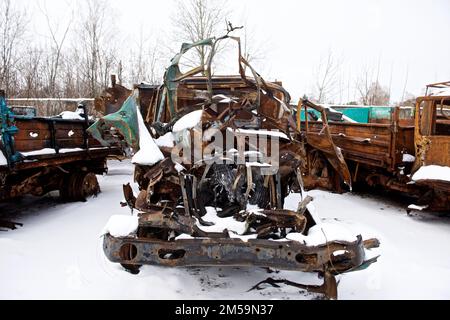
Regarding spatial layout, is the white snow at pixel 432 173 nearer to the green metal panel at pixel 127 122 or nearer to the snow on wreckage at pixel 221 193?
the snow on wreckage at pixel 221 193

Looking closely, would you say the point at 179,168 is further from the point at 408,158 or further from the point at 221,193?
the point at 408,158

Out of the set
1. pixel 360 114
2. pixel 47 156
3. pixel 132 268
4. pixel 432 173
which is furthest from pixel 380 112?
pixel 132 268

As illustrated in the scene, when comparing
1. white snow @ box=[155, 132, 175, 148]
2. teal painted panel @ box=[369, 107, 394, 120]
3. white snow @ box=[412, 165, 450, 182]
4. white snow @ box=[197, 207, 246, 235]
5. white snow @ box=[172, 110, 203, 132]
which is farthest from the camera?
teal painted panel @ box=[369, 107, 394, 120]

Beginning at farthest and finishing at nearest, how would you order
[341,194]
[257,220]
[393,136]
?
[341,194] → [393,136] → [257,220]

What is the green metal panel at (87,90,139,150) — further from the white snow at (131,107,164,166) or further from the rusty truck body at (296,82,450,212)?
the rusty truck body at (296,82,450,212)

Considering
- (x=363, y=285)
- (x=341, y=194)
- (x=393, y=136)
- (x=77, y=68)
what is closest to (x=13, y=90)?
(x=77, y=68)

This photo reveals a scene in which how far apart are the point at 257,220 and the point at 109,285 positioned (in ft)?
5.13

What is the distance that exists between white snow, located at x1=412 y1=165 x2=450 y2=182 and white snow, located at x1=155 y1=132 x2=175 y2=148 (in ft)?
14.0

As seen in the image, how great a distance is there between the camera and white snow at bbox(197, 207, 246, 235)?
10.4 ft

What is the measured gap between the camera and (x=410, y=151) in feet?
20.8

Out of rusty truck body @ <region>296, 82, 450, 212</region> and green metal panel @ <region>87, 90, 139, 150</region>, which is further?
rusty truck body @ <region>296, 82, 450, 212</region>

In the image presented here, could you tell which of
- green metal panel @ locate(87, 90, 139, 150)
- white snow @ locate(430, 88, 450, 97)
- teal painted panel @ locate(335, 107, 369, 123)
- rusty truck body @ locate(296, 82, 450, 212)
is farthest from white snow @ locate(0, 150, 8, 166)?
teal painted panel @ locate(335, 107, 369, 123)

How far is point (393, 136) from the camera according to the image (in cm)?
616

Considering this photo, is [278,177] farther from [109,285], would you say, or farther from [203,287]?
[109,285]
